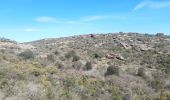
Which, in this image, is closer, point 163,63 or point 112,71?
point 112,71

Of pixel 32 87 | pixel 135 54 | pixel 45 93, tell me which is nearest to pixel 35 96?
pixel 45 93

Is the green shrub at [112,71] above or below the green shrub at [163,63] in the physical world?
above

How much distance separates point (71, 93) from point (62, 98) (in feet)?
3.60

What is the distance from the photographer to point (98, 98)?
43.4 feet

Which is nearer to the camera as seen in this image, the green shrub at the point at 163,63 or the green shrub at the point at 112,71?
the green shrub at the point at 112,71

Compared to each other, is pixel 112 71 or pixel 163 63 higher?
pixel 112 71

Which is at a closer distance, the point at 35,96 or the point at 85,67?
the point at 35,96

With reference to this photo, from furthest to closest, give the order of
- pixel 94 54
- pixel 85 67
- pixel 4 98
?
pixel 94 54 < pixel 85 67 < pixel 4 98

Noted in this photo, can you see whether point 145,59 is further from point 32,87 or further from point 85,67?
point 32,87

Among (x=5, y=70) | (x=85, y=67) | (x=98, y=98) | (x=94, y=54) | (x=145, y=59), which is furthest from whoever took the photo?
(x=94, y=54)

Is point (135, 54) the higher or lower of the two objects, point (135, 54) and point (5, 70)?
the lower

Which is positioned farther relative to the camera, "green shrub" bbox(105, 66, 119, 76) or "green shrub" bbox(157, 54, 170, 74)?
"green shrub" bbox(157, 54, 170, 74)

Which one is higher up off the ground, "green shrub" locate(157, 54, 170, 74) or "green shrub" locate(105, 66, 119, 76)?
"green shrub" locate(105, 66, 119, 76)

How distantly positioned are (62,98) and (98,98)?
2.39 m
